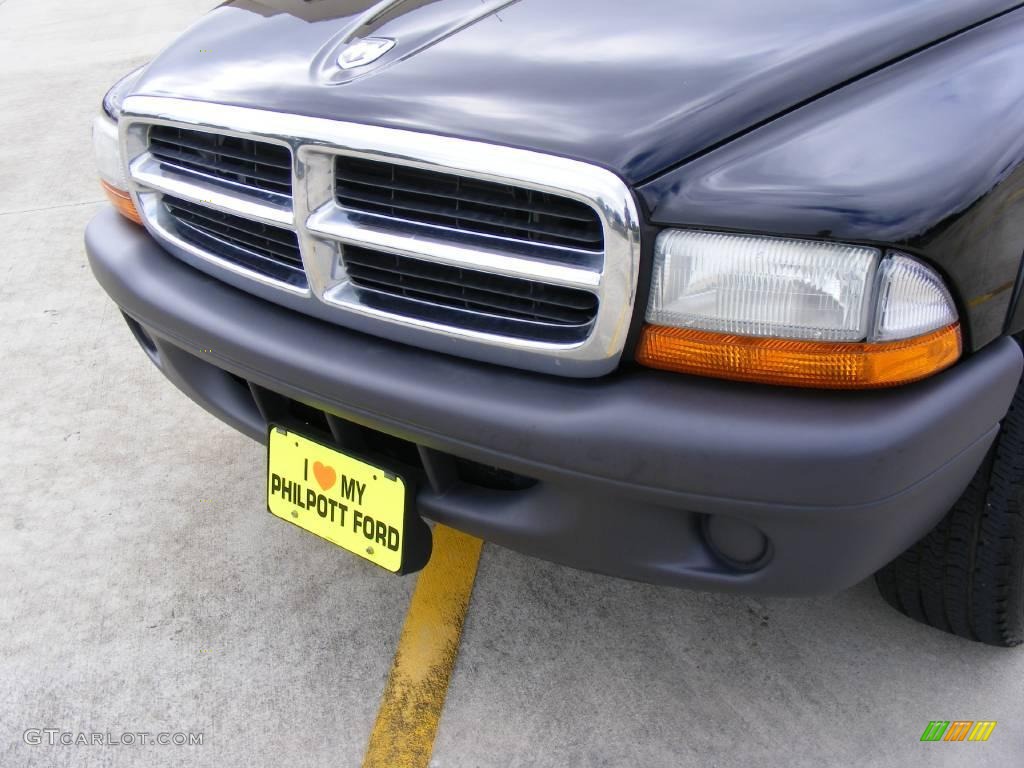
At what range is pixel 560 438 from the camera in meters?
1.60

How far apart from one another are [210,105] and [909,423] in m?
1.44

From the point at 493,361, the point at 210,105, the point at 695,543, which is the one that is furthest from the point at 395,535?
the point at 210,105

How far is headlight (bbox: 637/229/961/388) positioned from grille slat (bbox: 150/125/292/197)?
793 mm

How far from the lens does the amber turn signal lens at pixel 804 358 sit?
153 centimetres

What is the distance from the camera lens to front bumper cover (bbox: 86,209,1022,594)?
151 cm

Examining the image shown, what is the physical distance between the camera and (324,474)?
6.81 ft

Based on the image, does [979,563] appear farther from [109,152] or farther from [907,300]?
[109,152]

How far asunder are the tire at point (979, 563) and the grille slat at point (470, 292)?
830 mm

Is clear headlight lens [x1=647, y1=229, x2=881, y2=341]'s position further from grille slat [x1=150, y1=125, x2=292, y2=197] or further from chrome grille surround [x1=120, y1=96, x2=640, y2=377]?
grille slat [x1=150, y1=125, x2=292, y2=197]

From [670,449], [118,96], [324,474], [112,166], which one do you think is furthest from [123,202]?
[670,449]

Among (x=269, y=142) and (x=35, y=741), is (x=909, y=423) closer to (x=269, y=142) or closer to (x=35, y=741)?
(x=269, y=142)

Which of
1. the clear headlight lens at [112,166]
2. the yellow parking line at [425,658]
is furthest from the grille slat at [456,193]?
the yellow parking line at [425,658]

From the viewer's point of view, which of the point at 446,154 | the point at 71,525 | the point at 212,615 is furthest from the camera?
the point at 71,525

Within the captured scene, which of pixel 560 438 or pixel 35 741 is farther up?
pixel 560 438
